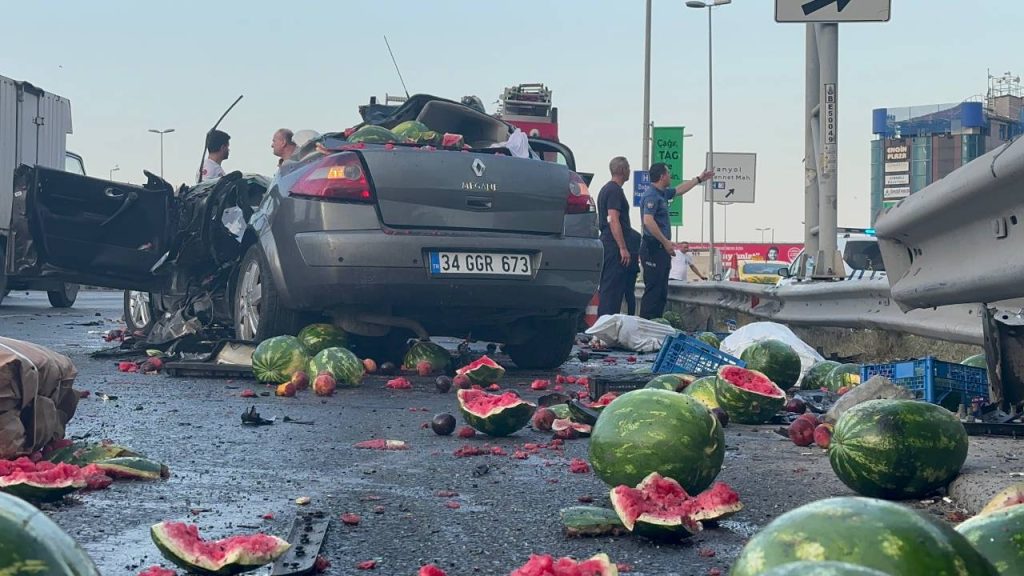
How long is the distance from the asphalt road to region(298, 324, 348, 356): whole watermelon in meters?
1.44

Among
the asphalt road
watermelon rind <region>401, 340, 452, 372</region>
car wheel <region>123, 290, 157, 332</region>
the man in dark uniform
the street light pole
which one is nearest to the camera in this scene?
the asphalt road

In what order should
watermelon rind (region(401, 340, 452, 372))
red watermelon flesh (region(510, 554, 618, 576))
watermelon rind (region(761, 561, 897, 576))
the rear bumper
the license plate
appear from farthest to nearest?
watermelon rind (region(401, 340, 452, 372)) < the license plate < the rear bumper < red watermelon flesh (region(510, 554, 618, 576)) < watermelon rind (region(761, 561, 897, 576))

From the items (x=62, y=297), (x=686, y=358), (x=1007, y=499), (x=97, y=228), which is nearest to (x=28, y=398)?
(x=1007, y=499)

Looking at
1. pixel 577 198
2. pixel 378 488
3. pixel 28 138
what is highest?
pixel 28 138

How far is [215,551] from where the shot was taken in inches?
122

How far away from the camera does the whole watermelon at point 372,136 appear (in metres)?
9.45

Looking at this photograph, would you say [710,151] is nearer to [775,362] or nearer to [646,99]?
[646,99]

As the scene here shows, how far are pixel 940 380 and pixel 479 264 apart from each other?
3.79 meters

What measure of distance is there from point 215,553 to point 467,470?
6.29 ft

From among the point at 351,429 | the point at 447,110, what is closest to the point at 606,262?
the point at 447,110

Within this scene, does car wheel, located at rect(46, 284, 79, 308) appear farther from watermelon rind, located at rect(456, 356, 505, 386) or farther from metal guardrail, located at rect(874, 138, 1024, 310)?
metal guardrail, located at rect(874, 138, 1024, 310)

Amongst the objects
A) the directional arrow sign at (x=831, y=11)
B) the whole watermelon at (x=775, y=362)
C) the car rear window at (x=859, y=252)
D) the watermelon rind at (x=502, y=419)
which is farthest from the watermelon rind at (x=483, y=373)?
the car rear window at (x=859, y=252)

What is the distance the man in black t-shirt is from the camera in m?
15.1

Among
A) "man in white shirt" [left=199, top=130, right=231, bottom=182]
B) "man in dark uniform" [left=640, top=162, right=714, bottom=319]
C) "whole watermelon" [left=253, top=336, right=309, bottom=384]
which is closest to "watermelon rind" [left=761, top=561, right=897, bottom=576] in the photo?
"whole watermelon" [left=253, top=336, right=309, bottom=384]
